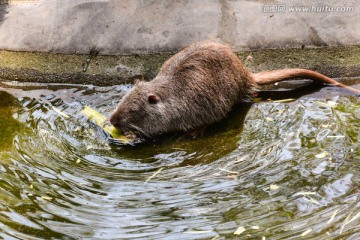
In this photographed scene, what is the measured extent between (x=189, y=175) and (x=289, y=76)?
5.83 ft

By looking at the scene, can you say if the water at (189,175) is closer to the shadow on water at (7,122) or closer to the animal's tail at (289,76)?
the shadow on water at (7,122)

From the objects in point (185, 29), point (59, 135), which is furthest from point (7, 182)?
point (185, 29)

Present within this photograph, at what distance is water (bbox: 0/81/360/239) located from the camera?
11.7ft

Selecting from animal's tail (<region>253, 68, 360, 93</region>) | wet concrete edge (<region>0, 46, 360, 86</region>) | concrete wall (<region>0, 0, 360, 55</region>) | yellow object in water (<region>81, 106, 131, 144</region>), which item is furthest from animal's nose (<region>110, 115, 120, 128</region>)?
animal's tail (<region>253, 68, 360, 93</region>)

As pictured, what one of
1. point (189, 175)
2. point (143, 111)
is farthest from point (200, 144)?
point (143, 111)

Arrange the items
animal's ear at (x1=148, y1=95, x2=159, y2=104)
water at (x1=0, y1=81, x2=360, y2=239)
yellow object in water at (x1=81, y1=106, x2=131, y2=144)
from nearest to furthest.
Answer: water at (x1=0, y1=81, x2=360, y2=239), yellow object in water at (x1=81, y1=106, x2=131, y2=144), animal's ear at (x1=148, y1=95, x2=159, y2=104)

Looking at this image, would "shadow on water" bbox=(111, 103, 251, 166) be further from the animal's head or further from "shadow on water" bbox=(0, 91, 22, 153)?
"shadow on water" bbox=(0, 91, 22, 153)

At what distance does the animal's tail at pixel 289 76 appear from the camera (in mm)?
5359

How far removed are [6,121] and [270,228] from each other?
2.66m

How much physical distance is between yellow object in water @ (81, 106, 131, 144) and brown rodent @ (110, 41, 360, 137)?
12 cm

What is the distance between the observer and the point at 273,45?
578cm

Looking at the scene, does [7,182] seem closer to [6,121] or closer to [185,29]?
[6,121]

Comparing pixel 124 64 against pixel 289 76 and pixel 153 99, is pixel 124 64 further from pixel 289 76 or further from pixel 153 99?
pixel 289 76

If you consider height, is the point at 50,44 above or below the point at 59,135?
above
